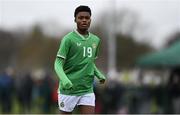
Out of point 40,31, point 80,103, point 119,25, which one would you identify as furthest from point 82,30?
point 40,31

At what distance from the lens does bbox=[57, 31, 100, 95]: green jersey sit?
379 inches

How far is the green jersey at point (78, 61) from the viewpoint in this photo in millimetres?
9625

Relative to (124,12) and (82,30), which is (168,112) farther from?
(124,12)

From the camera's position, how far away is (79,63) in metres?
9.66

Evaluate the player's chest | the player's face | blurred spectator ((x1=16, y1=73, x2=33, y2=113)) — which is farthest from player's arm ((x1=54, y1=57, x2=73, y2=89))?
blurred spectator ((x1=16, y1=73, x2=33, y2=113))

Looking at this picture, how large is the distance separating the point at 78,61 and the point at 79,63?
3 centimetres

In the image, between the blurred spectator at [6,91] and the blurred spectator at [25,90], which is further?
the blurred spectator at [25,90]

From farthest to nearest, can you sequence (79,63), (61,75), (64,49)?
(79,63) < (64,49) < (61,75)

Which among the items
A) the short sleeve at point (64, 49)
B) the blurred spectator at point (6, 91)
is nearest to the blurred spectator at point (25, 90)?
the blurred spectator at point (6, 91)

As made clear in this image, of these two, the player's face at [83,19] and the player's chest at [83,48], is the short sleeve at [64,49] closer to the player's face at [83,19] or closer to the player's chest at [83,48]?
the player's chest at [83,48]

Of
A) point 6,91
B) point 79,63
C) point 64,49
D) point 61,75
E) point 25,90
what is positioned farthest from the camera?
point 25,90

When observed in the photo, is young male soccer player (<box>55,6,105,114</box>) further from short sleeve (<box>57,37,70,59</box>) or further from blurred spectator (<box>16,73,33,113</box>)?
blurred spectator (<box>16,73,33,113</box>)

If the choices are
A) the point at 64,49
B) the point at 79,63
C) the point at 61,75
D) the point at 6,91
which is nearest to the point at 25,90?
the point at 6,91

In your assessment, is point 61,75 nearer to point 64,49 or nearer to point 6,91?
point 64,49
